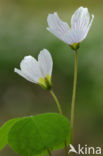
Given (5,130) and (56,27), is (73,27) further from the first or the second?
(5,130)

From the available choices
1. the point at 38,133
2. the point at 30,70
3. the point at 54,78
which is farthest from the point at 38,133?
the point at 54,78

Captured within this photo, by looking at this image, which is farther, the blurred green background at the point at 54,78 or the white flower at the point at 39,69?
the blurred green background at the point at 54,78

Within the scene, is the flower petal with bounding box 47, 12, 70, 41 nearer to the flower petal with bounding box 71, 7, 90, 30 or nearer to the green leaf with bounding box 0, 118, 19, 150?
the flower petal with bounding box 71, 7, 90, 30

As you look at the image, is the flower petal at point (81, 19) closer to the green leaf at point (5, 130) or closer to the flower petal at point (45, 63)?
the flower petal at point (45, 63)

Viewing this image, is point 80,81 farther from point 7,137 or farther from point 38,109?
point 7,137

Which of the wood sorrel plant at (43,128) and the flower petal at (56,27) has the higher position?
the flower petal at (56,27)

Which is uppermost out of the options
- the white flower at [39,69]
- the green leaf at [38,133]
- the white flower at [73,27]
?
the white flower at [73,27]

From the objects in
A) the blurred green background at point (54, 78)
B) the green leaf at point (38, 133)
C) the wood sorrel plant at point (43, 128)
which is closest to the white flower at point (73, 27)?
the wood sorrel plant at point (43, 128)

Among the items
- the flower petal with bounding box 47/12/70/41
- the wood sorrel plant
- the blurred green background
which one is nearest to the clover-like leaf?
the wood sorrel plant
